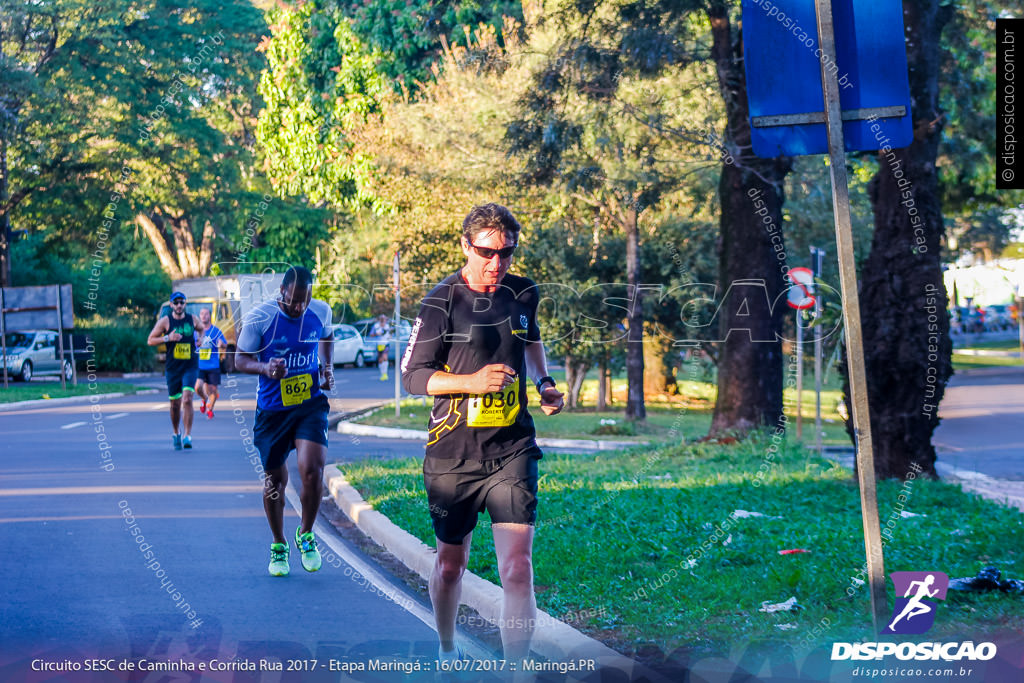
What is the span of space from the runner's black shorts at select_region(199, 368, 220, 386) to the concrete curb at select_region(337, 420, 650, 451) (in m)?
2.22

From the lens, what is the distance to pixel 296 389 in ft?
25.8

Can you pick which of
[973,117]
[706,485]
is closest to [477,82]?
[973,117]

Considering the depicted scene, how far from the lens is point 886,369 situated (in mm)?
10891

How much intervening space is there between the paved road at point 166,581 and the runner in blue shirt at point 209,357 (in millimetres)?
3153

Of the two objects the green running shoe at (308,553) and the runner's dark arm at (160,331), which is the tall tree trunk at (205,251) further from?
the green running shoe at (308,553)

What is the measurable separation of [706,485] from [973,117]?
29.0ft

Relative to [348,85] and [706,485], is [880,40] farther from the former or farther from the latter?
[348,85]

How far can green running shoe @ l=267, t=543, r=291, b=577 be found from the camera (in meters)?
7.98

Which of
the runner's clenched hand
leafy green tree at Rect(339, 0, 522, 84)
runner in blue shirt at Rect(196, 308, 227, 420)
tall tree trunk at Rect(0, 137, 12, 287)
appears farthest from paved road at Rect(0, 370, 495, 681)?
leafy green tree at Rect(339, 0, 522, 84)

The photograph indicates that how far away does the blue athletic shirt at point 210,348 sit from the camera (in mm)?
17403

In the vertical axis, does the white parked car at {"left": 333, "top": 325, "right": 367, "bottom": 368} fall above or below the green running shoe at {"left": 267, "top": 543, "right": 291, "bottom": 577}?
above

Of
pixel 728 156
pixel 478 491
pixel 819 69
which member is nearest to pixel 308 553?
pixel 478 491

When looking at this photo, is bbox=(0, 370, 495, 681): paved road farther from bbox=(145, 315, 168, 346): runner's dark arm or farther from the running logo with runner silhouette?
the running logo with runner silhouette

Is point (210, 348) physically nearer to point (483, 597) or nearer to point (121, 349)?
point (483, 597)
